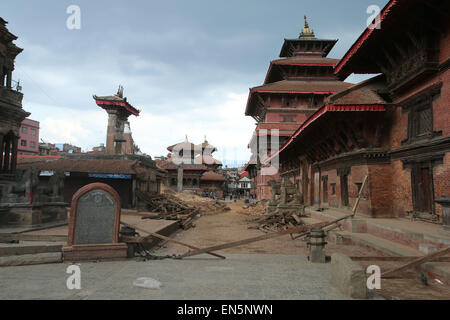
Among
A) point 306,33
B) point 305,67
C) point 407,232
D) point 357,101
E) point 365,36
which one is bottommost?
point 407,232

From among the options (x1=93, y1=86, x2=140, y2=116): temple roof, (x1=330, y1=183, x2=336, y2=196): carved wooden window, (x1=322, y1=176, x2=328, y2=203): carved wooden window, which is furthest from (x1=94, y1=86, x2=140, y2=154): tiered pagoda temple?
(x1=330, y1=183, x2=336, y2=196): carved wooden window

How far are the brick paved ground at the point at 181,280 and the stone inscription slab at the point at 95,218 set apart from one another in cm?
62

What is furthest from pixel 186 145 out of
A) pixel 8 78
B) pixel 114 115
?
pixel 8 78

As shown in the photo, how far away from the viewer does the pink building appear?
199ft

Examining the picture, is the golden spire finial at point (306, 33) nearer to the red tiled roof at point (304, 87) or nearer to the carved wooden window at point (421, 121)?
the red tiled roof at point (304, 87)

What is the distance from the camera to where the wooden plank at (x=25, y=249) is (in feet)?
18.7

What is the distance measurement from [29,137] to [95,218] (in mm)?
70277

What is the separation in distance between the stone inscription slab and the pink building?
6675 cm

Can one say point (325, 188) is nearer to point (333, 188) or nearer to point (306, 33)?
point (333, 188)

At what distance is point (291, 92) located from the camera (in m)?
30.5

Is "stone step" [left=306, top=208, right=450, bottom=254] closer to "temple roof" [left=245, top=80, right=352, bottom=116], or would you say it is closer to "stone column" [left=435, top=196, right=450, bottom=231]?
"stone column" [left=435, top=196, right=450, bottom=231]
